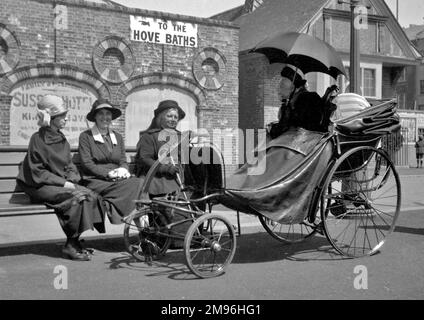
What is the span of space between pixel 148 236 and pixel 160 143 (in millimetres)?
1186

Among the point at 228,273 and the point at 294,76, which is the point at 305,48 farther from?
the point at 228,273

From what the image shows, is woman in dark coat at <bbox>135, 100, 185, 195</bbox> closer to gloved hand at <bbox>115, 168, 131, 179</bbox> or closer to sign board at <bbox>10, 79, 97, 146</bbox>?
gloved hand at <bbox>115, 168, 131, 179</bbox>

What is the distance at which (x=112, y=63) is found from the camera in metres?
15.5

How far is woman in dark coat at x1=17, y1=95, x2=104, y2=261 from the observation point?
5766mm

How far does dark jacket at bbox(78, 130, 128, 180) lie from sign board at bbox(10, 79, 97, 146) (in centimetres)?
839

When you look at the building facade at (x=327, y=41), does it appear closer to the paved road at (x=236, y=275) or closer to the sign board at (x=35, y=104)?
the sign board at (x=35, y=104)

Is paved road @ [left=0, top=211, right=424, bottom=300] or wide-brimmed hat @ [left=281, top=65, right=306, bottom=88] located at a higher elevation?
wide-brimmed hat @ [left=281, top=65, right=306, bottom=88]

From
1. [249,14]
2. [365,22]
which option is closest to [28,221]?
[365,22]

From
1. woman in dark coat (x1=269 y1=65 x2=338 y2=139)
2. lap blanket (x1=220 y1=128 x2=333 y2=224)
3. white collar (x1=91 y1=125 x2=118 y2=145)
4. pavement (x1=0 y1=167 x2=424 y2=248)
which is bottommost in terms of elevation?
pavement (x1=0 y1=167 x2=424 y2=248)

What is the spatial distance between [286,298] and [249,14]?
25.0 meters

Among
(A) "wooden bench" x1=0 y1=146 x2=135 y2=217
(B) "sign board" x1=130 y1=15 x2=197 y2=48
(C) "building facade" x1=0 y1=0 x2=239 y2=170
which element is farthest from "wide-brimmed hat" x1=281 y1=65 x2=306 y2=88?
(B) "sign board" x1=130 y1=15 x2=197 y2=48

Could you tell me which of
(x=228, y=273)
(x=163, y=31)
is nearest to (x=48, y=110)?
(x=228, y=273)

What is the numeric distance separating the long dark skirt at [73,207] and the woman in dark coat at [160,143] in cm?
70
